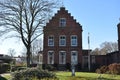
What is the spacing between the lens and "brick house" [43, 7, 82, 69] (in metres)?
57.4

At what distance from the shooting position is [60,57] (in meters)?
57.5

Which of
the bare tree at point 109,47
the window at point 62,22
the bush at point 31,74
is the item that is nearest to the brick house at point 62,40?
the window at point 62,22

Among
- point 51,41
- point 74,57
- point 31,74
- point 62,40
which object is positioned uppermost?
point 62,40

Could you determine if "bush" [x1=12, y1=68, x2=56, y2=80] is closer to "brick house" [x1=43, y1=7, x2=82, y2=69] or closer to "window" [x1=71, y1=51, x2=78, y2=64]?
"brick house" [x1=43, y1=7, x2=82, y2=69]

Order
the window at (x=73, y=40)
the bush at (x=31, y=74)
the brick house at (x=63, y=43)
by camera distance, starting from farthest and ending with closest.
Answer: the window at (x=73, y=40)
the brick house at (x=63, y=43)
the bush at (x=31, y=74)

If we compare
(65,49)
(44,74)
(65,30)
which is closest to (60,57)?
(65,49)

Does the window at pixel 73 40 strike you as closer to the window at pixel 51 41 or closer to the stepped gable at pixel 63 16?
the stepped gable at pixel 63 16

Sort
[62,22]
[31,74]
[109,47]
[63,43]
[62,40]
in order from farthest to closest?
[109,47] → [62,22] → [62,40] → [63,43] → [31,74]

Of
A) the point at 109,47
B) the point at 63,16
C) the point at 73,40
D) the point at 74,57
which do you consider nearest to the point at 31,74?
the point at 74,57

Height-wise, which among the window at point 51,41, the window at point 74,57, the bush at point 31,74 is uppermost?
the window at point 51,41

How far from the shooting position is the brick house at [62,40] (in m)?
57.4

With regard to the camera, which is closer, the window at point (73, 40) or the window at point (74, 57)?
the window at point (74, 57)

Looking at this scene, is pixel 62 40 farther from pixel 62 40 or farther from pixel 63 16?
pixel 63 16

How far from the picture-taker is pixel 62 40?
5834 cm
